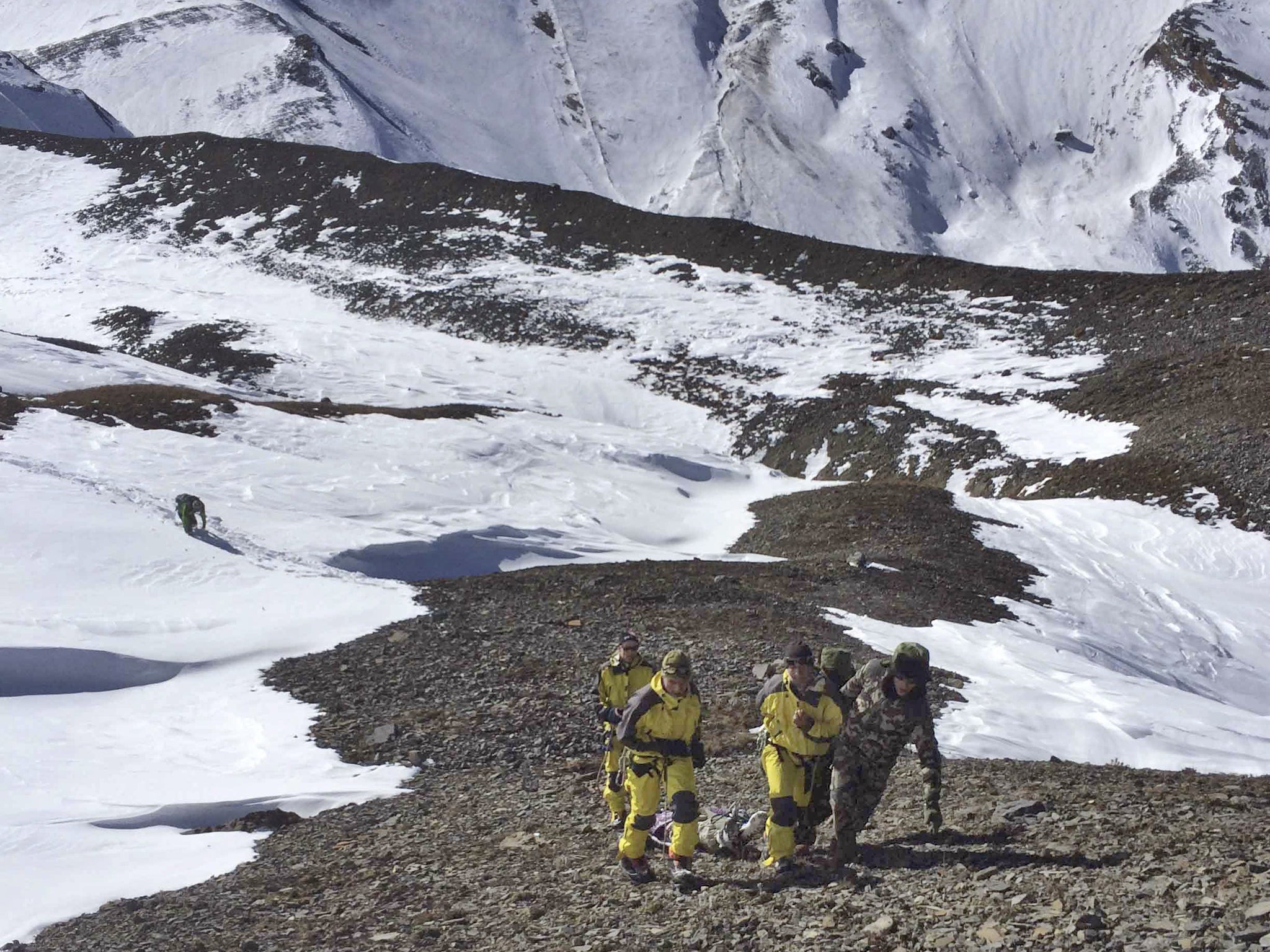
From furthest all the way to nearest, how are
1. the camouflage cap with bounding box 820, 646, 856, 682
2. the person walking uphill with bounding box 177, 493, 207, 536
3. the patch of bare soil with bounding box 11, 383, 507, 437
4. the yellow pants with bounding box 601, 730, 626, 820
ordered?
the patch of bare soil with bounding box 11, 383, 507, 437, the person walking uphill with bounding box 177, 493, 207, 536, the yellow pants with bounding box 601, 730, 626, 820, the camouflage cap with bounding box 820, 646, 856, 682

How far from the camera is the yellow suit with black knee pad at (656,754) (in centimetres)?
995

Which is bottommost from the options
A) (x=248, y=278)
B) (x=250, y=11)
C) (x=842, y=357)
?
(x=842, y=357)

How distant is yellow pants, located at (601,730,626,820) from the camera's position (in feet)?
37.1

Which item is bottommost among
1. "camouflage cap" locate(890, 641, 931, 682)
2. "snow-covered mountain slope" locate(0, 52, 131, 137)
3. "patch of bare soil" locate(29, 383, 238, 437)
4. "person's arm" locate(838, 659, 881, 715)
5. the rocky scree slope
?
the rocky scree slope

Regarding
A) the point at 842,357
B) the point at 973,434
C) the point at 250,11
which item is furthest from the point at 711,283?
the point at 250,11

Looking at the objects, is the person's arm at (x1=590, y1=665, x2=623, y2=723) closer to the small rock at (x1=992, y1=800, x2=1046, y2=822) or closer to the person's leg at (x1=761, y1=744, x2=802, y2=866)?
the person's leg at (x1=761, y1=744, x2=802, y2=866)

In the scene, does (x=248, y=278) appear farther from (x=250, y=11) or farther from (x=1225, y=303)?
(x=250, y=11)

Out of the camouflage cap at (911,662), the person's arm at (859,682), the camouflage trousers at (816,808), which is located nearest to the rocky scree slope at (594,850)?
the camouflage trousers at (816,808)

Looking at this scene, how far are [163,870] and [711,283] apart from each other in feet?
178

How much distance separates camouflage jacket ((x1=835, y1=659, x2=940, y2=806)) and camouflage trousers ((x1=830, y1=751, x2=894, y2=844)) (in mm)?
12

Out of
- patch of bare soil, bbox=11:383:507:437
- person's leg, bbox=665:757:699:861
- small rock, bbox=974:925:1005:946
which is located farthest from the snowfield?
small rock, bbox=974:925:1005:946

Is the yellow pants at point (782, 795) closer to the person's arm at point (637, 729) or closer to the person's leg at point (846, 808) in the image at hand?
the person's leg at point (846, 808)

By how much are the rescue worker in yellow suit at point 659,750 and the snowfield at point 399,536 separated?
4.48 m

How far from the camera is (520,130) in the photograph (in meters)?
146
